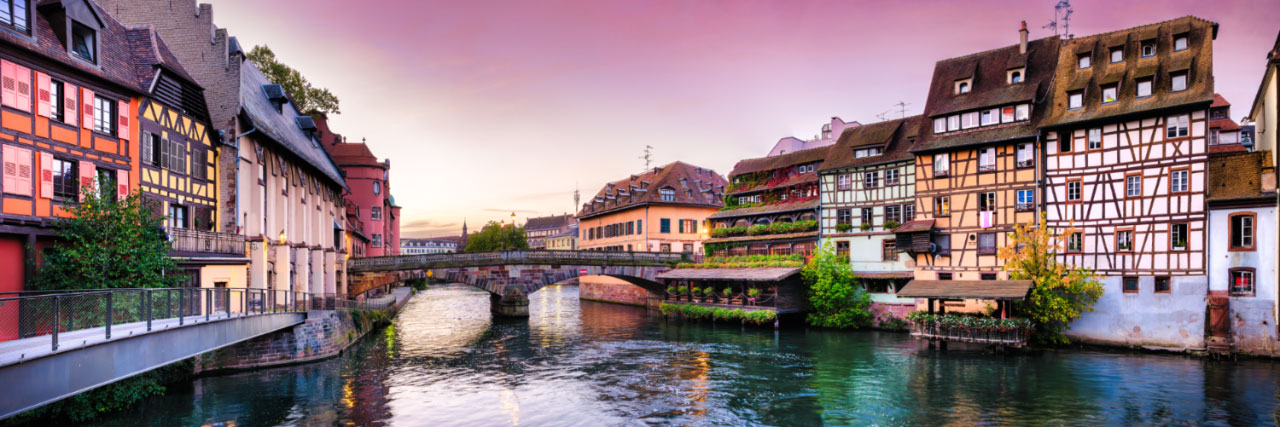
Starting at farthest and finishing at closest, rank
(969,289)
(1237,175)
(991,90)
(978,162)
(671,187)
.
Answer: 1. (671,187)
2. (991,90)
3. (978,162)
4. (969,289)
5. (1237,175)

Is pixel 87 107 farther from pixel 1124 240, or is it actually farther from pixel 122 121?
pixel 1124 240

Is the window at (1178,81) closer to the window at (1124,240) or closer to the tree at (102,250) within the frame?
the window at (1124,240)

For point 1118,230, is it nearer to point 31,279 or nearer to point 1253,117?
point 1253,117

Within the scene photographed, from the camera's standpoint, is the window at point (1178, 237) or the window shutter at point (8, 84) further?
the window at point (1178, 237)

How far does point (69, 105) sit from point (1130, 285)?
142 ft

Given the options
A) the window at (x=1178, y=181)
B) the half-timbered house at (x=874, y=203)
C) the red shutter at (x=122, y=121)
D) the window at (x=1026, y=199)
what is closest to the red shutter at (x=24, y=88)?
the red shutter at (x=122, y=121)

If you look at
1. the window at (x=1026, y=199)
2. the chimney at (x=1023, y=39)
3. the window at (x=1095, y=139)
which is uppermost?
the chimney at (x=1023, y=39)

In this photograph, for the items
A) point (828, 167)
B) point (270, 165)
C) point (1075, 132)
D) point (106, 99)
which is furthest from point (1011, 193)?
point (106, 99)

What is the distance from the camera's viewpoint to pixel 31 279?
20281mm

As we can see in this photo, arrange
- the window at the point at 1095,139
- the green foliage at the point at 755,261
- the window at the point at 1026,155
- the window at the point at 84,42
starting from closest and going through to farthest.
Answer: the window at the point at 84,42
the window at the point at 1095,139
the window at the point at 1026,155
the green foliage at the point at 755,261

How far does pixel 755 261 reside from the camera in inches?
1882

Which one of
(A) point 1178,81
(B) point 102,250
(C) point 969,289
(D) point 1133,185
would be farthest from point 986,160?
(B) point 102,250

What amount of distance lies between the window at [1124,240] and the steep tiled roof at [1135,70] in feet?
18.6

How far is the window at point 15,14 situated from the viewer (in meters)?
19.7
